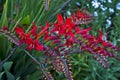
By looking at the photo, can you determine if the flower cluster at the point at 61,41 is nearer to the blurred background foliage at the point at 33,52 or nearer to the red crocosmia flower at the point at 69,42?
the red crocosmia flower at the point at 69,42

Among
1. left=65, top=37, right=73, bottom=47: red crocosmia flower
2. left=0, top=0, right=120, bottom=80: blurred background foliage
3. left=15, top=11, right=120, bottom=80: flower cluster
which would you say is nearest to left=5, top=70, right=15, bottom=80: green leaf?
left=0, top=0, right=120, bottom=80: blurred background foliage

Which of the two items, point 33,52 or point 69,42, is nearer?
point 69,42

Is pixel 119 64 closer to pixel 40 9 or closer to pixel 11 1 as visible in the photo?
pixel 40 9

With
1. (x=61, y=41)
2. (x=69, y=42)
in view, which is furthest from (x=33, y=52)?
(x=69, y=42)

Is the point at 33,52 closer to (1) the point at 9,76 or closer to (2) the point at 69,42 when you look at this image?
(1) the point at 9,76

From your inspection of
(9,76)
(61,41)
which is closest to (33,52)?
(9,76)

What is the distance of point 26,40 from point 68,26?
0.86 feet

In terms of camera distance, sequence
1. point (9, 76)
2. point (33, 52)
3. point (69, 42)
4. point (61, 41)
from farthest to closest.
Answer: point (33, 52) < point (9, 76) < point (61, 41) < point (69, 42)

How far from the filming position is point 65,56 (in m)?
2.11

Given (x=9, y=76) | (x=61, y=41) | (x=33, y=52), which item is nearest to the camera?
(x=61, y=41)

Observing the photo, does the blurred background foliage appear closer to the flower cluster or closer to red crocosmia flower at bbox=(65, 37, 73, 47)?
the flower cluster

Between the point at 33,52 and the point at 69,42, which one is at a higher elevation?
the point at 69,42

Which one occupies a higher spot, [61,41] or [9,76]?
[61,41]

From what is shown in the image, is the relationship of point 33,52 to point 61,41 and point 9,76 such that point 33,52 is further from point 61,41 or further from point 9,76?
point 61,41
